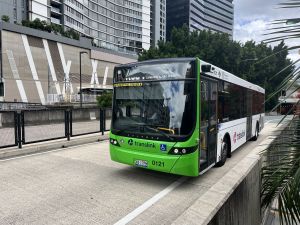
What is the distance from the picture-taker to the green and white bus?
5.68 metres

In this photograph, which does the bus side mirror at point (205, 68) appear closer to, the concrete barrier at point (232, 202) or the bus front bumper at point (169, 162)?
the bus front bumper at point (169, 162)

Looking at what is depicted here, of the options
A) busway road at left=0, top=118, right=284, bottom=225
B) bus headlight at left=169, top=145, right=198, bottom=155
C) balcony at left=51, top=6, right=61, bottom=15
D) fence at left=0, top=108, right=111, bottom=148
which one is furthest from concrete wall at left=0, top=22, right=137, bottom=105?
bus headlight at left=169, top=145, right=198, bottom=155

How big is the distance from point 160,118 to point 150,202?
1.83 metres

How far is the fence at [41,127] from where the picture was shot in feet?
31.7

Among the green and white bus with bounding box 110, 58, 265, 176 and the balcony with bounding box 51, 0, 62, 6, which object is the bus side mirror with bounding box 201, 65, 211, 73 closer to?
the green and white bus with bounding box 110, 58, 265, 176

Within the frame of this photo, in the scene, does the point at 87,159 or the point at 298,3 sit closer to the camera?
the point at 298,3

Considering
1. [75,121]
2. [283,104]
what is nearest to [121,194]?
[283,104]

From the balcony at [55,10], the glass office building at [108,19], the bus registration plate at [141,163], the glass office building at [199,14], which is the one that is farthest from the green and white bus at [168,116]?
the glass office building at [199,14]

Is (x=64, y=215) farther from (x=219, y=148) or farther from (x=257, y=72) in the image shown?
(x=257, y=72)

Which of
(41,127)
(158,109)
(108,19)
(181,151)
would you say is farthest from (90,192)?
(108,19)

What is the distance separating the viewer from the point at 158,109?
593cm

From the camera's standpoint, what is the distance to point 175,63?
6012 millimetres

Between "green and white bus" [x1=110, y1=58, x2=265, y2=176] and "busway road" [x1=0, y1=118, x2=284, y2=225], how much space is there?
1.73 ft

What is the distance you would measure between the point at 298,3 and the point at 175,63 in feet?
14.3
